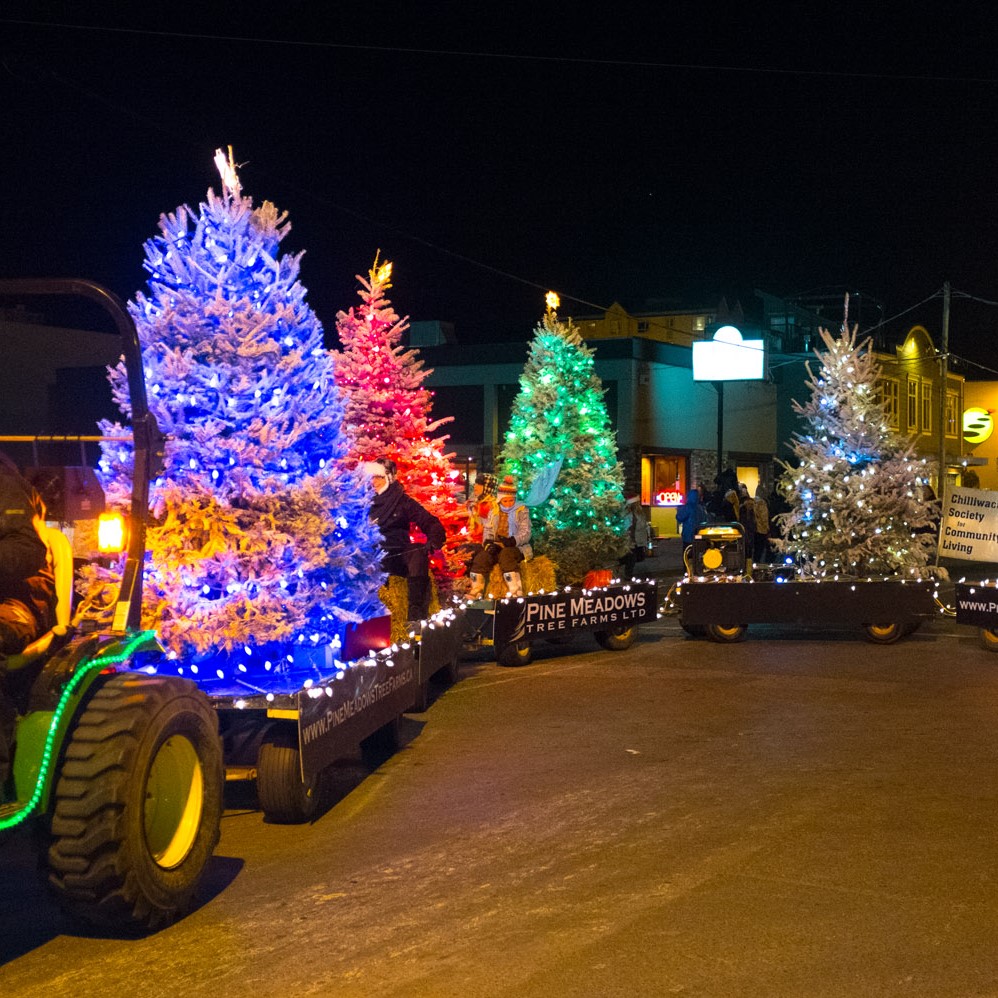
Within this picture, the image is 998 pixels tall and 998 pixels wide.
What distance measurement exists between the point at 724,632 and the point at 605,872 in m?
9.63

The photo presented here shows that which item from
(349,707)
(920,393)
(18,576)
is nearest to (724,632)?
(349,707)

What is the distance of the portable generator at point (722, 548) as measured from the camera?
16.5 m

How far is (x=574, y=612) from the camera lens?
14.2m

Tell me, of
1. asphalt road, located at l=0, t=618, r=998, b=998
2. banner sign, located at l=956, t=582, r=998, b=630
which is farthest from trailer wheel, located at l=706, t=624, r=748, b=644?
asphalt road, located at l=0, t=618, r=998, b=998

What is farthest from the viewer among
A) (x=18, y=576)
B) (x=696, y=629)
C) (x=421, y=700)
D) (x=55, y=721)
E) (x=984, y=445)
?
(x=984, y=445)

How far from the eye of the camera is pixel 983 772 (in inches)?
334

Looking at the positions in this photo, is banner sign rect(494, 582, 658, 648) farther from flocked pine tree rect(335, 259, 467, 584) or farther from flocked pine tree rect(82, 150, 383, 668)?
flocked pine tree rect(82, 150, 383, 668)

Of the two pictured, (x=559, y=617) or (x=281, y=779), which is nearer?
(x=281, y=779)

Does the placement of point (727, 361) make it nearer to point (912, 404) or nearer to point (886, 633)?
point (912, 404)

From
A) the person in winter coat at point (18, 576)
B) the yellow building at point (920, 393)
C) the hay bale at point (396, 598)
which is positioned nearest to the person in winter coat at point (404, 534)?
the hay bale at point (396, 598)

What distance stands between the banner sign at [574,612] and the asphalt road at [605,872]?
8.36 ft

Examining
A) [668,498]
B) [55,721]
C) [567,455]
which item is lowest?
[55,721]

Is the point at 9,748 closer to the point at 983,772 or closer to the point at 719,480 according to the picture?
the point at 983,772

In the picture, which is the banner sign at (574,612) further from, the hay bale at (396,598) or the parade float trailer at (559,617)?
the hay bale at (396,598)
